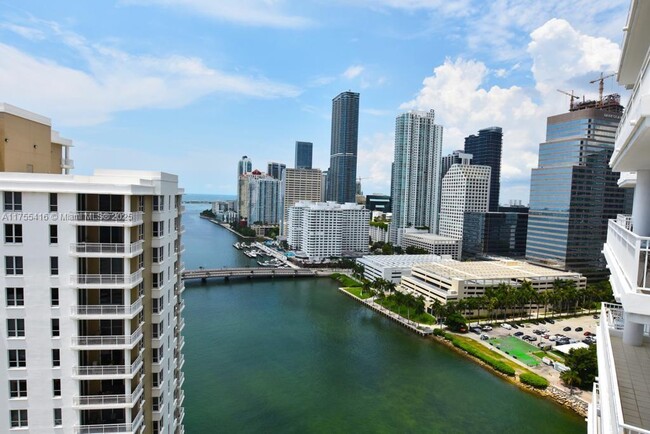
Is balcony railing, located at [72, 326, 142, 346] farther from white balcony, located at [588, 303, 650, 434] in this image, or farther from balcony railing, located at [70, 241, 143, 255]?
white balcony, located at [588, 303, 650, 434]

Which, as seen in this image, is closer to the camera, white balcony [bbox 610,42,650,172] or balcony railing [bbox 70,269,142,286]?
white balcony [bbox 610,42,650,172]

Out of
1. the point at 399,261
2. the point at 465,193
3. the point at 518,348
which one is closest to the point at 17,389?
the point at 518,348

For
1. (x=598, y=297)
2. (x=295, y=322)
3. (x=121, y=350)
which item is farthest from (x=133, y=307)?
(x=598, y=297)

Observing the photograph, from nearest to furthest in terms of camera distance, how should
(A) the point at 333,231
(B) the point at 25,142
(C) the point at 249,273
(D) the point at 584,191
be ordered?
(B) the point at 25,142 < (D) the point at 584,191 < (C) the point at 249,273 < (A) the point at 333,231

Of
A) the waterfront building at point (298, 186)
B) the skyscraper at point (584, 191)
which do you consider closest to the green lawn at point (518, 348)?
the skyscraper at point (584, 191)

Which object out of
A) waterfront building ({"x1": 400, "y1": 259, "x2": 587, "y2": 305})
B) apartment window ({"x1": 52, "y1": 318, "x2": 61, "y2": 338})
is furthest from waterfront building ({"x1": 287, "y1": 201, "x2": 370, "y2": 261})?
apartment window ({"x1": 52, "y1": 318, "x2": 61, "y2": 338})

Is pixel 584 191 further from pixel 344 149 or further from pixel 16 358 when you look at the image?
pixel 344 149
